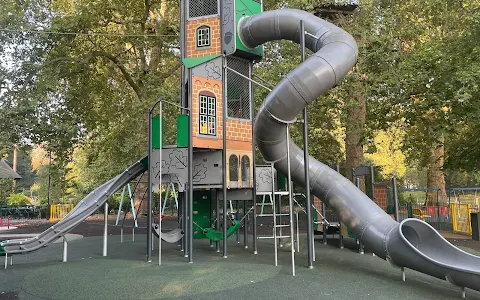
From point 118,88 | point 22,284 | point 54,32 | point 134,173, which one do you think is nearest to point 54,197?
point 118,88

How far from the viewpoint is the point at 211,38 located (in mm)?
10820

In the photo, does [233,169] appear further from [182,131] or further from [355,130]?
[355,130]

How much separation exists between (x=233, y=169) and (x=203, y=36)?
13.1 feet

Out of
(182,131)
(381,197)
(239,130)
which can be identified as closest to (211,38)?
(239,130)

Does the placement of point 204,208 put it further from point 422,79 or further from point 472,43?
point 472,43

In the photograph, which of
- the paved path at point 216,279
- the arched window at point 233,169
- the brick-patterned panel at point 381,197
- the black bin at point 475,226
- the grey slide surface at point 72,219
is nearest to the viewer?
the paved path at point 216,279

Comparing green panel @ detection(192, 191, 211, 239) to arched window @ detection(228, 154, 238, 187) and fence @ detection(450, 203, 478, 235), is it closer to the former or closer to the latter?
arched window @ detection(228, 154, 238, 187)

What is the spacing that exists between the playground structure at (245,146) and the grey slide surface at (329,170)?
0.02 metres

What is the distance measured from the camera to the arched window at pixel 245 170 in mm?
10820

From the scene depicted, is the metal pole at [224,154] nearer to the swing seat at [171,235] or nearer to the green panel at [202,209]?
the swing seat at [171,235]

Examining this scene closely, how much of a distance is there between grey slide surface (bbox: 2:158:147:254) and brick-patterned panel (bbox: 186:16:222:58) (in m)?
3.60

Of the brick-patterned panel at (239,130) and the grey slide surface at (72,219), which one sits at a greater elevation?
the brick-patterned panel at (239,130)

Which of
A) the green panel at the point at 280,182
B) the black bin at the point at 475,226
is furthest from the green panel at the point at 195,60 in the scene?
the black bin at the point at 475,226

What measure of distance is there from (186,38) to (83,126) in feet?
45.5
